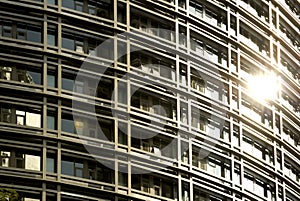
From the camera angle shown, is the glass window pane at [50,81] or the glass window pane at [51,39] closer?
the glass window pane at [50,81]

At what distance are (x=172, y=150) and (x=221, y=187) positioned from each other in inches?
186

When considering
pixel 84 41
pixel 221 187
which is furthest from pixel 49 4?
pixel 221 187

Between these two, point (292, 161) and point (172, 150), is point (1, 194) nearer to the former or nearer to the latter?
point (172, 150)

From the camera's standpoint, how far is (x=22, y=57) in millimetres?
66438

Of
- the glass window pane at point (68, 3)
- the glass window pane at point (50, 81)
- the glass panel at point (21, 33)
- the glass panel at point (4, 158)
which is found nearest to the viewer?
the glass panel at point (4, 158)

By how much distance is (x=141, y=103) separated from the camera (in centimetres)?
7050

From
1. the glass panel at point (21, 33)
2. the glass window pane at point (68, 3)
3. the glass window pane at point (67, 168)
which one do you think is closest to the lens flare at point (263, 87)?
the glass window pane at point (68, 3)

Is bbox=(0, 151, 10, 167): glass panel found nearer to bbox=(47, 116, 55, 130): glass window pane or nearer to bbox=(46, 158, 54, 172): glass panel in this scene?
bbox=(46, 158, 54, 172): glass panel

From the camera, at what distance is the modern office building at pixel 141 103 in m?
65.8

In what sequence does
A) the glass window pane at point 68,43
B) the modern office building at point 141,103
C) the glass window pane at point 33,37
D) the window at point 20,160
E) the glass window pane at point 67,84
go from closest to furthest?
1. the window at point 20,160
2. the modern office building at point 141,103
3. the glass window pane at point 33,37
4. the glass window pane at point 67,84
5. the glass window pane at point 68,43

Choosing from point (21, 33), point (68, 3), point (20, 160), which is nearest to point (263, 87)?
point (68, 3)

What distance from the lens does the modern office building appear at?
65.8m

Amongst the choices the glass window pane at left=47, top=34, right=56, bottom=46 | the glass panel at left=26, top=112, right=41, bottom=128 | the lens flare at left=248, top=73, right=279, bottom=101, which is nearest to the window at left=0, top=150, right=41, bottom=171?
the glass panel at left=26, top=112, right=41, bottom=128

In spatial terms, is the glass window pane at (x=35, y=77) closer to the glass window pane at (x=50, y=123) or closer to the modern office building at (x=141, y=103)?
the modern office building at (x=141, y=103)
